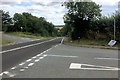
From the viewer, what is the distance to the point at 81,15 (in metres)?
27.1

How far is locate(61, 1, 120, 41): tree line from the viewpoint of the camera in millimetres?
23812

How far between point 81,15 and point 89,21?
1712 mm

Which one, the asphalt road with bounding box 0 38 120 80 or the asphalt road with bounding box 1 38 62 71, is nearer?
the asphalt road with bounding box 0 38 120 80

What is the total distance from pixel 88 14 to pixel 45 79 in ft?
74.3

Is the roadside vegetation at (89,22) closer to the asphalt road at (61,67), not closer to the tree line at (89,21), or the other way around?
the tree line at (89,21)

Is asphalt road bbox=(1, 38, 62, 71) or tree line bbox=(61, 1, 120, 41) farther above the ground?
tree line bbox=(61, 1, 120, 41)

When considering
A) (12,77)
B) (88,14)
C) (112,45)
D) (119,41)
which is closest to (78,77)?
(12,77)

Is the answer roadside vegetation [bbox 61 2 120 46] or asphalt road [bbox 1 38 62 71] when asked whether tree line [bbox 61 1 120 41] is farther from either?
asphalt road [bbox 1 38 62 71]

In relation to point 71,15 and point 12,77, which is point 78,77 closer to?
point 12,77

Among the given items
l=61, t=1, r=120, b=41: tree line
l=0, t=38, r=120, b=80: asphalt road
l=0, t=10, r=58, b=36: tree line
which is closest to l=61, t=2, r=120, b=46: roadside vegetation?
l=61, t=1, r=120, b=41: tree line

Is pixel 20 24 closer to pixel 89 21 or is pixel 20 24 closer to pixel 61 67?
pixel 89 21

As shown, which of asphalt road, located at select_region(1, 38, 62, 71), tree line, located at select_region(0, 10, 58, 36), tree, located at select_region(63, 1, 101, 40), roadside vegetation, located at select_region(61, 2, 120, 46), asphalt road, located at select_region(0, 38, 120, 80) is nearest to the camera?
asphalt road, located at select_region(0, 38, 120, 80)

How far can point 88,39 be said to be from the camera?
27.0 m

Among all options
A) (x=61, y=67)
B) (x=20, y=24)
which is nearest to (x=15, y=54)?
(x=61, y=67)
